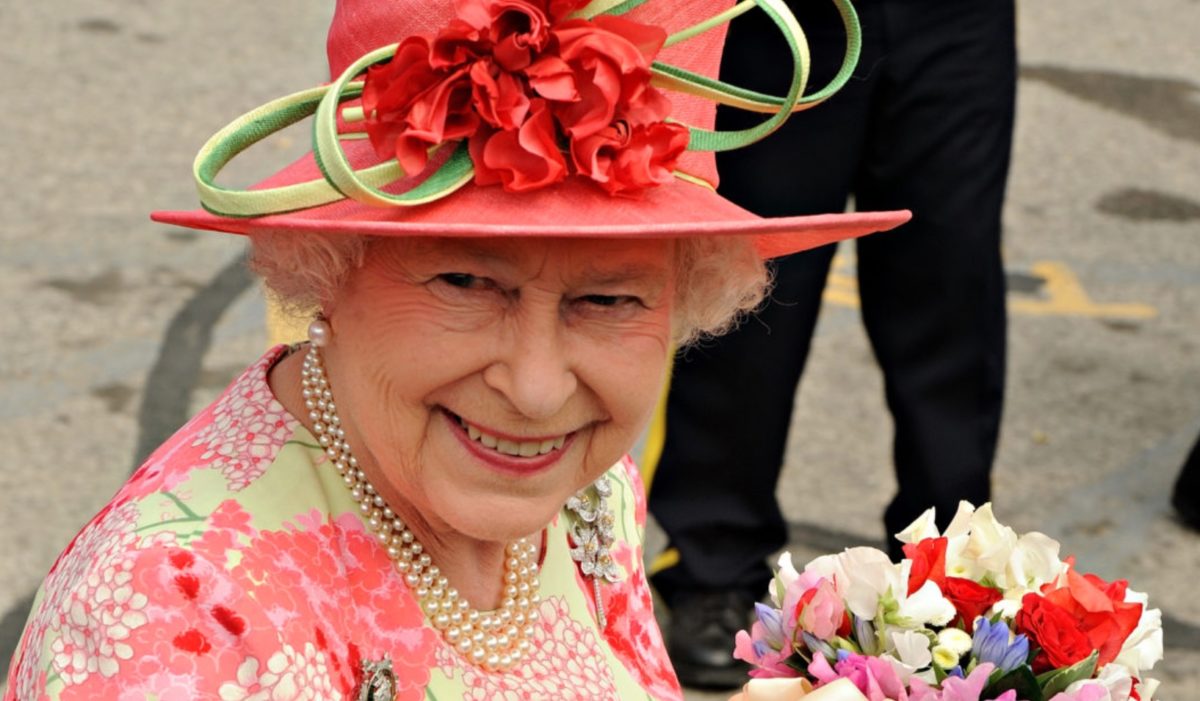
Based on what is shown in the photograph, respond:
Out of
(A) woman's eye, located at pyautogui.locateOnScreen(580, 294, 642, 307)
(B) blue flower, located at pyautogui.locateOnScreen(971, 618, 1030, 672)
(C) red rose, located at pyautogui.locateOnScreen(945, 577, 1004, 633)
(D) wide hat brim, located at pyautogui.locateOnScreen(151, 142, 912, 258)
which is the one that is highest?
(D) wide hat brim, located at pyautogui.locateOnScreen(151, 142, 912, 258)

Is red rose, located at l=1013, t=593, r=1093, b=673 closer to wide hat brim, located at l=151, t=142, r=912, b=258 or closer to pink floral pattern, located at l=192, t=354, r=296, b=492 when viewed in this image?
wide hat brim, located at l=151, t=142, r=912, b=258

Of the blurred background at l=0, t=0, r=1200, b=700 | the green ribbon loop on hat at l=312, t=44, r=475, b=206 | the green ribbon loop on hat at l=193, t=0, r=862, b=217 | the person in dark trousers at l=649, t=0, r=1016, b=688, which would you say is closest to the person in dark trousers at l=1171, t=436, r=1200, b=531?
the blurred background at l=0, t=0, r=1200, b=700

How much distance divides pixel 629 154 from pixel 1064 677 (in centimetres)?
70

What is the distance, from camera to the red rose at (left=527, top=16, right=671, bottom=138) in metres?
1.69

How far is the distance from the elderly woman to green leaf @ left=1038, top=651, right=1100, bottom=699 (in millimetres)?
498

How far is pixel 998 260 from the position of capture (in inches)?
150

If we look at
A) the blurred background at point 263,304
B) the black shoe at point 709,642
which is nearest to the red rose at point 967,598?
the black shoe at point 709,642

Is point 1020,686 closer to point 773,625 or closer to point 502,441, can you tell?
point 773,625

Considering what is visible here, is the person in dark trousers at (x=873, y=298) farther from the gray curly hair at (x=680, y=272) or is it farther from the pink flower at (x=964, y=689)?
the pink flower at (x=964, y=689)

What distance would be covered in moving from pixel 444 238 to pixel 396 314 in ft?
0.32

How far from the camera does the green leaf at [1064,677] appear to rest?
71.7 inches

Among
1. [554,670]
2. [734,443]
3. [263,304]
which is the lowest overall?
[263,304]

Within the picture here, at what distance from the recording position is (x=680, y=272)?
1981mm

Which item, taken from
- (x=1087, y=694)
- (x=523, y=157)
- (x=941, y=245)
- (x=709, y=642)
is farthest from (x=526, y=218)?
(x=709, y=642)
